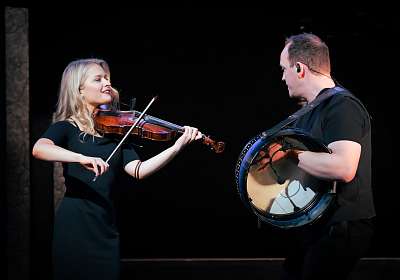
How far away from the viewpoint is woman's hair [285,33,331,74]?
2.42 meters

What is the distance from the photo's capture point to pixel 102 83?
9.06ft

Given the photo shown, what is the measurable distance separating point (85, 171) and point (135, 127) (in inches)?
13.7

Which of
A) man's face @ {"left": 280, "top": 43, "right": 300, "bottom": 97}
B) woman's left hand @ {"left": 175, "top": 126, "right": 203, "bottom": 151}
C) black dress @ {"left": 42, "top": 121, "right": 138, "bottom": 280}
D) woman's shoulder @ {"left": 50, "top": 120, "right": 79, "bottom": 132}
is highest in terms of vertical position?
man's face @ {"left": 280, "top": 43, "right": 300, "bottom": 97}

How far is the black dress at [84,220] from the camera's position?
8.25ft

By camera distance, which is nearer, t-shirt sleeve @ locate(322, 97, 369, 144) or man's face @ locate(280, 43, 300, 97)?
t-shirt sleeve @ locate(322, 97, 369, 144)

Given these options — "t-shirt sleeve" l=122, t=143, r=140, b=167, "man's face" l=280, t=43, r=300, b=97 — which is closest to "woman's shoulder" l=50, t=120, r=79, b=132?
"t-shirt sleeve" l=122, t=143, r=140, b=167

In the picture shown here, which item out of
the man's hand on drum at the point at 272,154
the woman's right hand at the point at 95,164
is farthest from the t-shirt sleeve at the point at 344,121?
the woman's right hand at the point at 95,164

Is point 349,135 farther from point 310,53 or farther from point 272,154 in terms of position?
point 310,53

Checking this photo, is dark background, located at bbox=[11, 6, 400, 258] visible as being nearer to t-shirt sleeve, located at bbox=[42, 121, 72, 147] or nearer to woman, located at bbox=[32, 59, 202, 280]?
woman, located at bbox=[32, 59, 202, 280]

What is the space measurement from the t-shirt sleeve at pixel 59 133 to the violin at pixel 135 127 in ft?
0.50

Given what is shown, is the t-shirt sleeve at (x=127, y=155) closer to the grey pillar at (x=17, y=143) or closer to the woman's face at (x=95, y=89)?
the woman's face at (x=95, y=89)

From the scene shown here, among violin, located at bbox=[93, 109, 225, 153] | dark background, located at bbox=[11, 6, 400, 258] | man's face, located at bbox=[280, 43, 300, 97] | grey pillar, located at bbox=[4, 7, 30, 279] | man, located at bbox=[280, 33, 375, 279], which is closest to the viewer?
man, located at bbox=[280, 33, 375, 279]

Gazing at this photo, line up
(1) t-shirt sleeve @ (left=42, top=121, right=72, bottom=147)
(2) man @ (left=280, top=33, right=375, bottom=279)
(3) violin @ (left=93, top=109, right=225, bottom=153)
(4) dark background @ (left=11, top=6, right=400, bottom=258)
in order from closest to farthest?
(2) man @ (left=280, top=33, right=375, bottom=279), (1) t-shirt sleeve @ (left=42, top=121, right=72, bottom=147), (3) violin @ (left=93, top=109, right=225, bottom=153), (4) dark background @ (left=11, top=6, right=400, bottom=258)

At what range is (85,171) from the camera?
2.59 m
